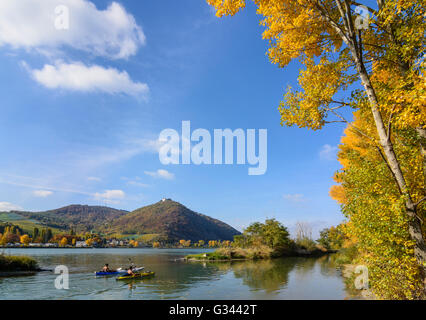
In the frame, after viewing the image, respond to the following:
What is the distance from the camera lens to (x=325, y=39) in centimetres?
699

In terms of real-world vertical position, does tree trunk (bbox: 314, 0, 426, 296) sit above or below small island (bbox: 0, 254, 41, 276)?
above

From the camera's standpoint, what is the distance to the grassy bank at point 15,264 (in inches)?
967

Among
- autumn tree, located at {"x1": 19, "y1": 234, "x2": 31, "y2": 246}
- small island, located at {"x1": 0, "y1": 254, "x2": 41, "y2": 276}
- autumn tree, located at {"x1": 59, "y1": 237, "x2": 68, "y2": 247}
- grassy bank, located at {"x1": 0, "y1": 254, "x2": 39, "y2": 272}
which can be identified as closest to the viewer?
small island, located at {"x1": 0, "y1": 254, "x2": 41, "y2": 276}

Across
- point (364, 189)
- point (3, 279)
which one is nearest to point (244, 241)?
point (3, 279)

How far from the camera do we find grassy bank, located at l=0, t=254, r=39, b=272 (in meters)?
24.6

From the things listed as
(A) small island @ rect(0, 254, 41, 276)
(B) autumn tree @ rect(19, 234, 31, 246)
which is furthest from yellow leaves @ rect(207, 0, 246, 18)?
(B) autumn tree @ rect(19, 234, 31, 246)

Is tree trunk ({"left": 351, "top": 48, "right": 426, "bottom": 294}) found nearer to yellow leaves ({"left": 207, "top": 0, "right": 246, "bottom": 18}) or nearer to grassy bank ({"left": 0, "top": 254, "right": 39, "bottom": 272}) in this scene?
yellow leaves ({"left": 207, "top": 0, "right": 246, "bottom": 18})

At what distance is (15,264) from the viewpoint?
25578mm

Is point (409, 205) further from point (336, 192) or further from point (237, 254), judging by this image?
point (237, 254)

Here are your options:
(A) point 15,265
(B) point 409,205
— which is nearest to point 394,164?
(B) point 409,205

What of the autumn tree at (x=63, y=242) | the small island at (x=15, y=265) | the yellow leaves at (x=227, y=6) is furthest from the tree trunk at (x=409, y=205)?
the autumn tree at (x=63, y=242)
